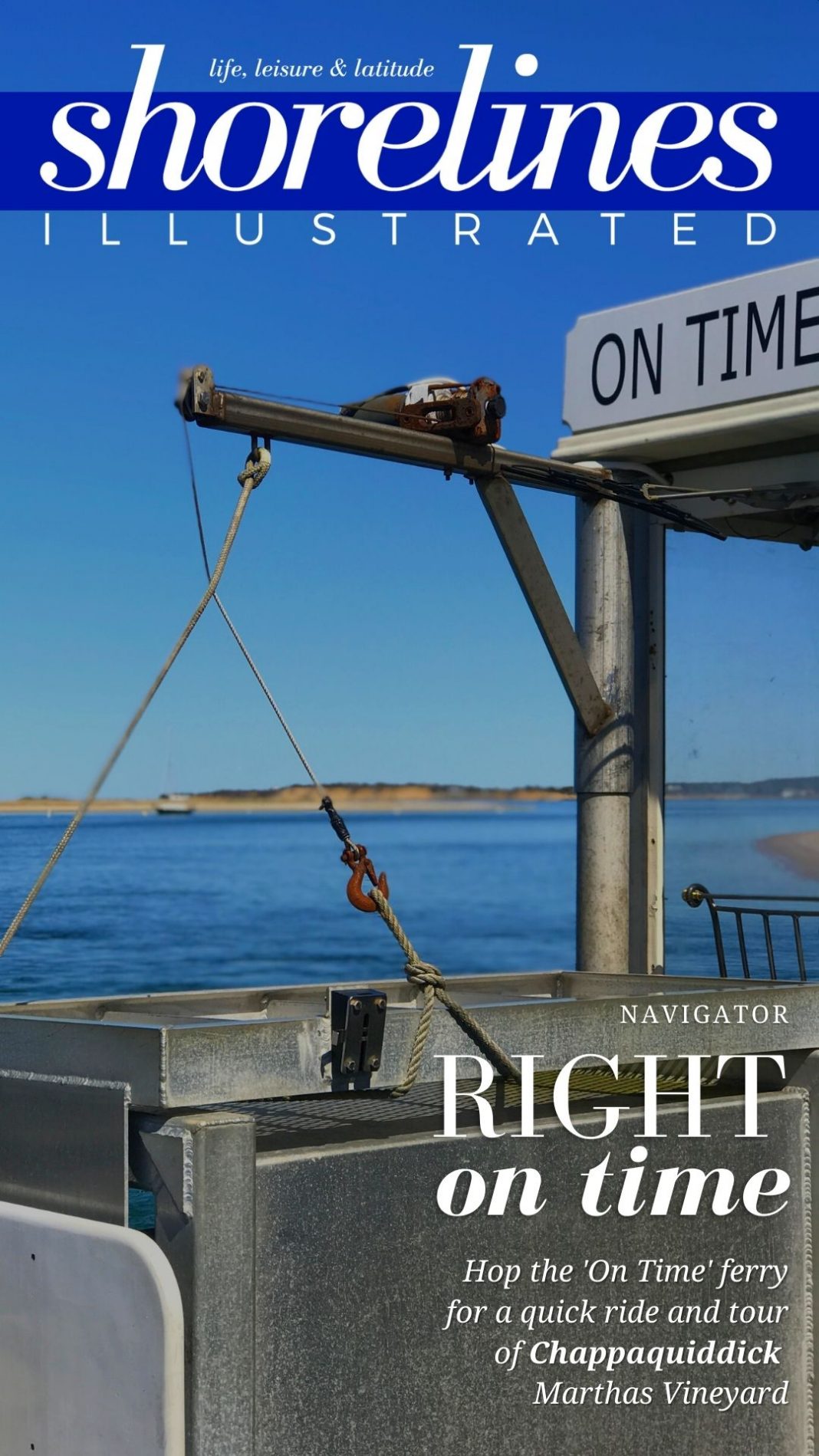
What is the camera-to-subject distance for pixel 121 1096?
3.04m

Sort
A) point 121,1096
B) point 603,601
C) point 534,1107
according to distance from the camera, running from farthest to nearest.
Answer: point 603,601
point 534,1107
point 121,1096

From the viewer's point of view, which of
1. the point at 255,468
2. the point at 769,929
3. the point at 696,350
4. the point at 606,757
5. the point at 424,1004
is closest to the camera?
the point at 424,1004

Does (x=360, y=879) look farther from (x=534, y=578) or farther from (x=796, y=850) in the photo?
(x=796, y=850)

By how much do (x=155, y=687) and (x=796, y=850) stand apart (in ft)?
12.5

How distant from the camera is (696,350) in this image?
5852mm

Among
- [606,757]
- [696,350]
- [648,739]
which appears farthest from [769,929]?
[696,350]

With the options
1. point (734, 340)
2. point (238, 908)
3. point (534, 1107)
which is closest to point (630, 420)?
point (734, 340)

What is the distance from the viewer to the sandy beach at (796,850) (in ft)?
22.1

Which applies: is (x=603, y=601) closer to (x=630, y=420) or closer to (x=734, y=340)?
(x=630, y=420)

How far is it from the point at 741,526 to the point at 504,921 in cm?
5615

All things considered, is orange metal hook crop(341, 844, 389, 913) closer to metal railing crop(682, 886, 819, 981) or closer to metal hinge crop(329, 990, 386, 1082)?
metal hinge crop(329, 990, 386, 1082)

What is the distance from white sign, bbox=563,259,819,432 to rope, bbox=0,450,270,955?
2.34 m

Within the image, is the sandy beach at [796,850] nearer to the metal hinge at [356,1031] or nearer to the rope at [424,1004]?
the rope at [424,1004]

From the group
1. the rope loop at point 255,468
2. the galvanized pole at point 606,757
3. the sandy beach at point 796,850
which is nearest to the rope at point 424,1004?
the rope loop at point 255,468
